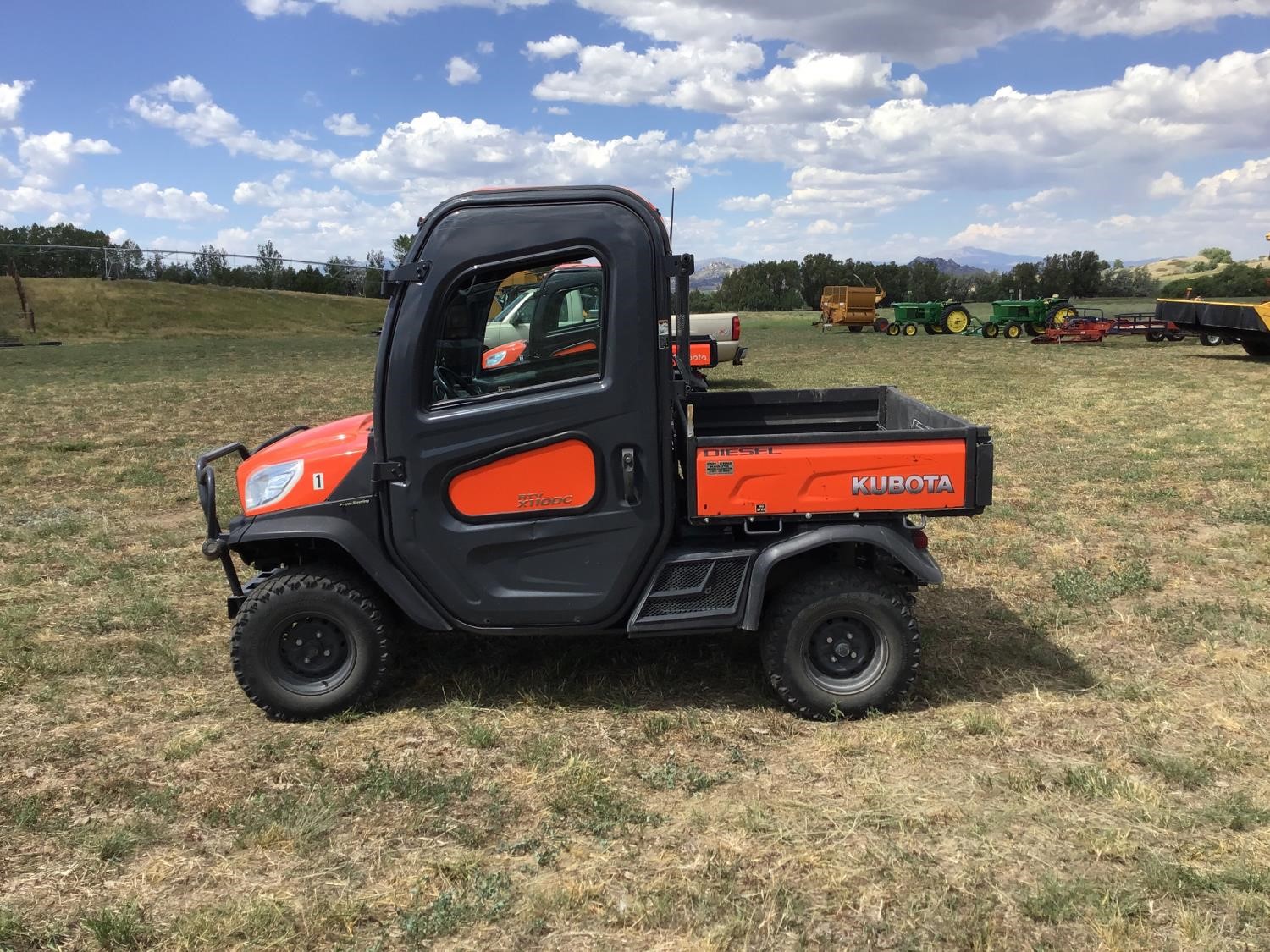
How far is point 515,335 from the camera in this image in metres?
3.89

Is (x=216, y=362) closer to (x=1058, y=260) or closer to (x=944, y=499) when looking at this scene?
(x=944, y=499)

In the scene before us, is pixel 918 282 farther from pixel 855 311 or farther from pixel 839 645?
pixel 839 645

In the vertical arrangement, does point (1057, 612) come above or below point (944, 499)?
below

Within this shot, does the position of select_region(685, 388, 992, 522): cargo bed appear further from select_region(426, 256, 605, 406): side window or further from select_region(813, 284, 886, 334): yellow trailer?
select_region(813, 284, 886, 334): yellow trailer

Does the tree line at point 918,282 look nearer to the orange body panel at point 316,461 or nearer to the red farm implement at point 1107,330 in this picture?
the red farm implement at point 1107,330

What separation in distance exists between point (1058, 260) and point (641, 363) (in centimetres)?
5488

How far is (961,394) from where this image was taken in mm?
14625

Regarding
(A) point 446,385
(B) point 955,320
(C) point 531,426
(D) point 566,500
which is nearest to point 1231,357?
(B) point 955,320

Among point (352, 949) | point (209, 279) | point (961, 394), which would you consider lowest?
point (352, 949)

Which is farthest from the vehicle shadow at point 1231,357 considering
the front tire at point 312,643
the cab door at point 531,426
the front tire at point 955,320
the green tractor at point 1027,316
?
the front tire at point 312,643

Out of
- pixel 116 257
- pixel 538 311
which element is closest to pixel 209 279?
pixel 116 257

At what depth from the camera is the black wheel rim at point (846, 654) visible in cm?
404

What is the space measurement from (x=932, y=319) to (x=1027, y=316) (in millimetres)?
3248

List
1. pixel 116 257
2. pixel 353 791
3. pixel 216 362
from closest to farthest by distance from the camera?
1. pixel 353 791
2. pixel 216 362
3. pixel 116 257
